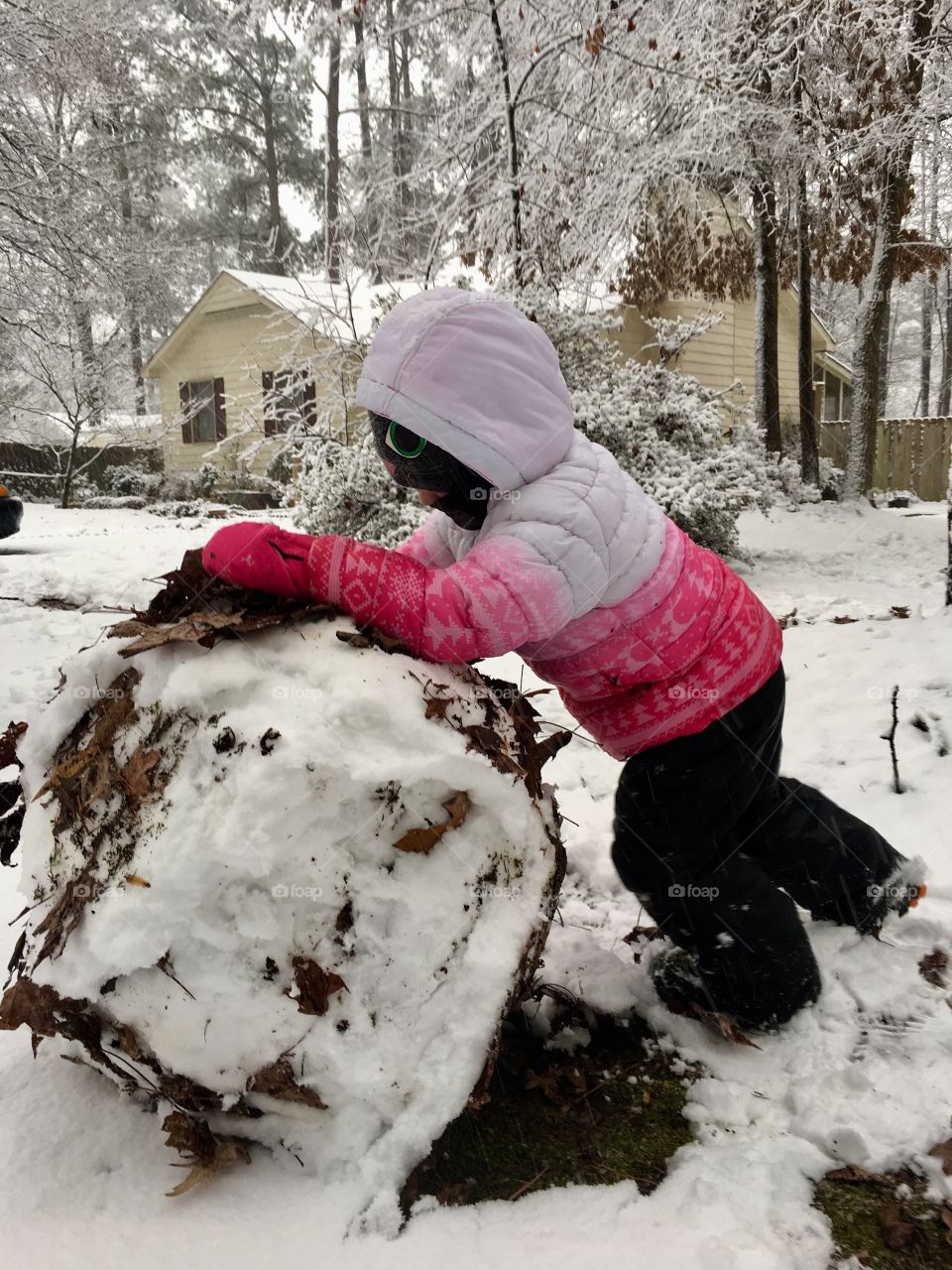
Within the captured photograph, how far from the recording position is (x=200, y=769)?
1.50 metres

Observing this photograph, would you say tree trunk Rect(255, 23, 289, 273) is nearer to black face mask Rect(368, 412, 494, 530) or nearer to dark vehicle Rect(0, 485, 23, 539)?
dark vehicle Rect(0, 485, 23, 539)

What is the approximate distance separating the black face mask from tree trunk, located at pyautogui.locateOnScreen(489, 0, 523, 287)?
6806mm

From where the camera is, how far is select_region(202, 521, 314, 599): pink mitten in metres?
1.63

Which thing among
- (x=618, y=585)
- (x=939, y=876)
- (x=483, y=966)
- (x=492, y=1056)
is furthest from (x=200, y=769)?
(x=939, y=876)

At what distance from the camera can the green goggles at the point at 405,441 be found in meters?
1.79

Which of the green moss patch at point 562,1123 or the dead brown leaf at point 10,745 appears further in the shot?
the dead brown leaf at point 10,745

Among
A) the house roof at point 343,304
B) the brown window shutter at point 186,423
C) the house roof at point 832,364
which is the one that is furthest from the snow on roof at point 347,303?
the house roof at point 832,364

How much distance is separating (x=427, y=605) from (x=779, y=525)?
1124 cm

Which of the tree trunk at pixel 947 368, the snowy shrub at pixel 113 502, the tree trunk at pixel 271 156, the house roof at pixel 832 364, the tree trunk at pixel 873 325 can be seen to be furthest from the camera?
the tree trunk at pixel 947 368

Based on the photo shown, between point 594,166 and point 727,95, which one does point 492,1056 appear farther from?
point 727,95

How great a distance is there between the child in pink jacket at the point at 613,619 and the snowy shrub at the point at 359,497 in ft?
17.9

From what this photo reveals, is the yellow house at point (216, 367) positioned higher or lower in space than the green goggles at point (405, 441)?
higher

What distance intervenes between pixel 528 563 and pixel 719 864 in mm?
905

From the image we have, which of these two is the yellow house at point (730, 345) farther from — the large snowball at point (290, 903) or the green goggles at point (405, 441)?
the large snowball at point (290, 903)
